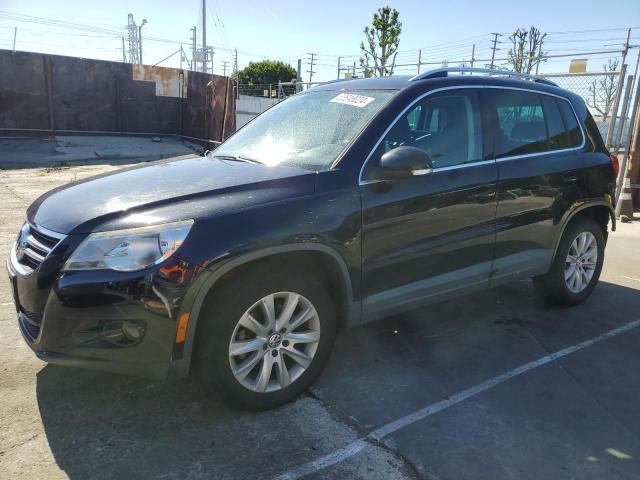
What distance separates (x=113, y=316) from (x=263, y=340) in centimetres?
79

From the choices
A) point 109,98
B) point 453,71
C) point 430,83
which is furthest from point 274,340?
point 109,98

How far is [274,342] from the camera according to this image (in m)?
2.93

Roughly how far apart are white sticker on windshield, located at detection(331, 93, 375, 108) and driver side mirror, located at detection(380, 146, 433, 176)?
1.82 ft

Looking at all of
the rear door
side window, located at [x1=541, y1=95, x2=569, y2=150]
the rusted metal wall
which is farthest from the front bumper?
the rusted metal wall

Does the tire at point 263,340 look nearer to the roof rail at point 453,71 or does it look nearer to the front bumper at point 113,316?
the front bumper at point 113,316

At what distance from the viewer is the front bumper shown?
251 centimetres

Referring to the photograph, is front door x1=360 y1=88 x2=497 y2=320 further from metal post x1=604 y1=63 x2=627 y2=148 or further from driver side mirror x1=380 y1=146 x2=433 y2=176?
metal post x1=604 y1=63 x2=627 y2=148

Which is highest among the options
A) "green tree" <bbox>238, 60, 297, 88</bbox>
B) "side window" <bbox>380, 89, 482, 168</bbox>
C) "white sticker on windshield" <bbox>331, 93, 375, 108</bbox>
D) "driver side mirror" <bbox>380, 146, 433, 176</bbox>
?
"green tree" <bbox>238, 60, 297, 88</bbox>

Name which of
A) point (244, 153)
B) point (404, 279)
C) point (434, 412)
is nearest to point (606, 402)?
point (434, 412)

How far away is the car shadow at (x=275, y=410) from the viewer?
2.58 meters

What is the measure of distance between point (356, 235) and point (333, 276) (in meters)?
0.28

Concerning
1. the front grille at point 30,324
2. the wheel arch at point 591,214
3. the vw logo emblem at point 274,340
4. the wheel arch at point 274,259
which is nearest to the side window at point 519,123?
the wheel arch at point 591,214

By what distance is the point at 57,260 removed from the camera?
2.60 metres

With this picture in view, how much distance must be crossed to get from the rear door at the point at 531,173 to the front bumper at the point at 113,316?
2433 mm
